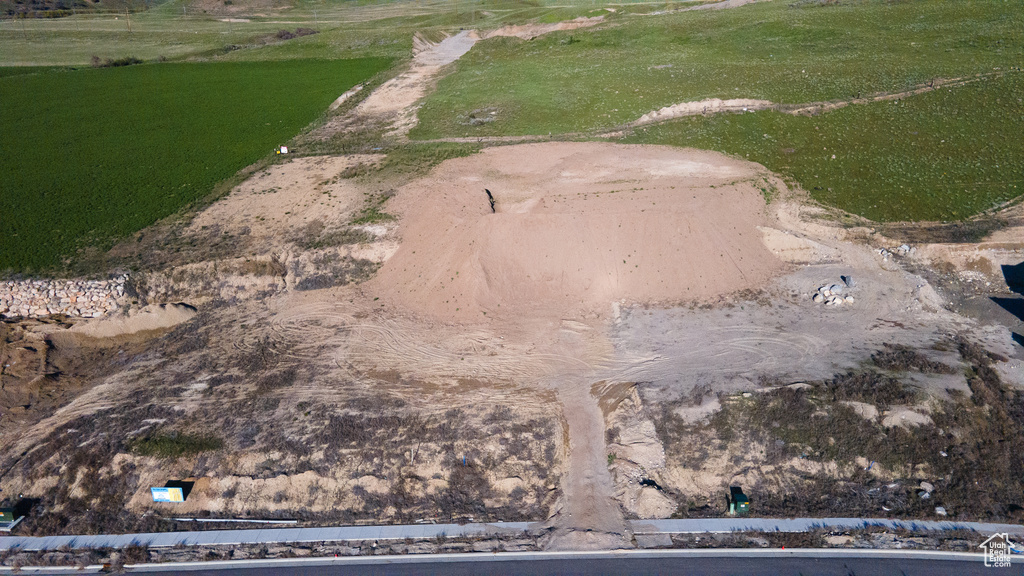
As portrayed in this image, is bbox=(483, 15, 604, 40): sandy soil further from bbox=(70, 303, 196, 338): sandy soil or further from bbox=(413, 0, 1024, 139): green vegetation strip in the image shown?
bbox=(70, 303, 196, 338): sandy soil

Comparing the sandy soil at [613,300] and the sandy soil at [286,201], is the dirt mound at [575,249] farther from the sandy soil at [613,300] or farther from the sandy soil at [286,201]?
the sandy soil at [286,201]

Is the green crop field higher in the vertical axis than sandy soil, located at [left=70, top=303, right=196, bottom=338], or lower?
higher

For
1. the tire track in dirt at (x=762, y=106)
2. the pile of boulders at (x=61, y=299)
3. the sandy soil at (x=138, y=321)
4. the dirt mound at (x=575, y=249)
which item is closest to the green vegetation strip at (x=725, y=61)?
the tire track in dirt at (x=762, y=106)

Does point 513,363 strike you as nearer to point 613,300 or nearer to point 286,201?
point 613,300

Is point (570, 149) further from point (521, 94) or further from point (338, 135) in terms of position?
point (338, 135)

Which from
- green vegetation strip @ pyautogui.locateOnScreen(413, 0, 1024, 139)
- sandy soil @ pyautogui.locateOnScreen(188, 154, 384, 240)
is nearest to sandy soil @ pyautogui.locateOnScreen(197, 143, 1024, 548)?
sandy soil @ pyautogui.locateOnScreen(188, 154, 384, 240)

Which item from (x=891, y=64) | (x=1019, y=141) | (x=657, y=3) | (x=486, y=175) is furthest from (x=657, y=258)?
(x=657, y=3)
